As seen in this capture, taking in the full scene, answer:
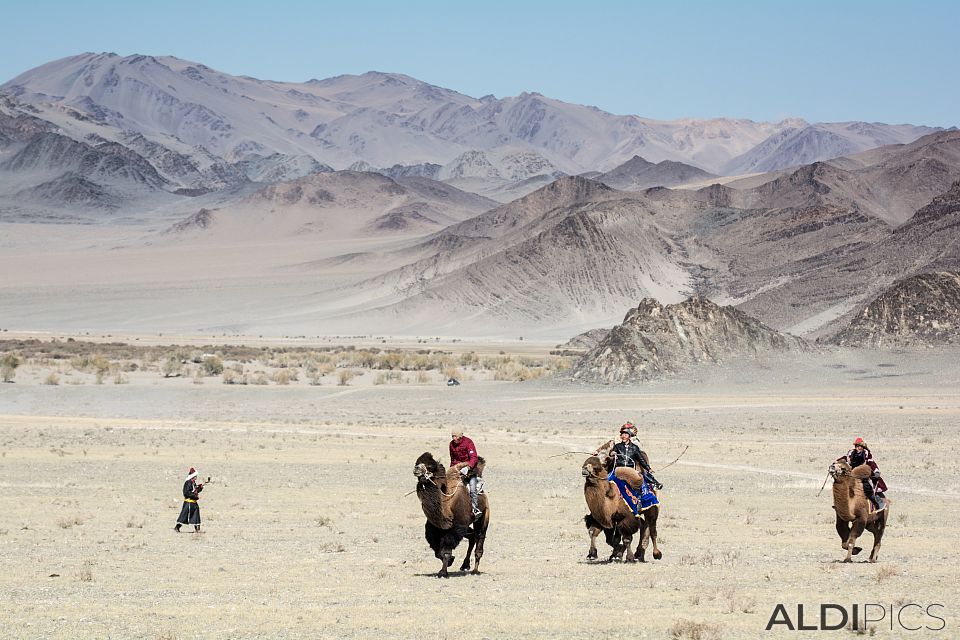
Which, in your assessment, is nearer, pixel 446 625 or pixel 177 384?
pixel 446 625

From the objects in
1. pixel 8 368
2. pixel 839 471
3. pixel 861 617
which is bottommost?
pixel 861 617

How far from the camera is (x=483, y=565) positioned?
43.4 feet

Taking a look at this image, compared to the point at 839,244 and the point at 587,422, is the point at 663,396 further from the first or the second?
the point at 839,244

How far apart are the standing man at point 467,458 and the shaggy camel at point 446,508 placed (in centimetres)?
5

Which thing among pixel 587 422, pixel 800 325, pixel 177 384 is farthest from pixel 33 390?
pixel 800 325

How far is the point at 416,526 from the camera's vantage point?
1694cm

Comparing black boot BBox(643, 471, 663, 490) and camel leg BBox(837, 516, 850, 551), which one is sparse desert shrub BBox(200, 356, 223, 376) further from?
camel leg BBox(837, 516, 850, 551)

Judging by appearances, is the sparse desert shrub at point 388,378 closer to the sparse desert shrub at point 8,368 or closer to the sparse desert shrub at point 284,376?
the sparse desert shrub at point 284,376

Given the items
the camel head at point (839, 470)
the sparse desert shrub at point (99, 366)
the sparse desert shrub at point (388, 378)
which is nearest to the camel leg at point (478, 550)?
the camel head at point (839, 470)

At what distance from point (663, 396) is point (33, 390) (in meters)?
22.8

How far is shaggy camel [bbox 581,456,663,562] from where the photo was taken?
41.1 feet

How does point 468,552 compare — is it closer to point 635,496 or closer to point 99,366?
point 635,496

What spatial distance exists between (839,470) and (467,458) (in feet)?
12.5

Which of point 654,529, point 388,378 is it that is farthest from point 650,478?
point 388,378
